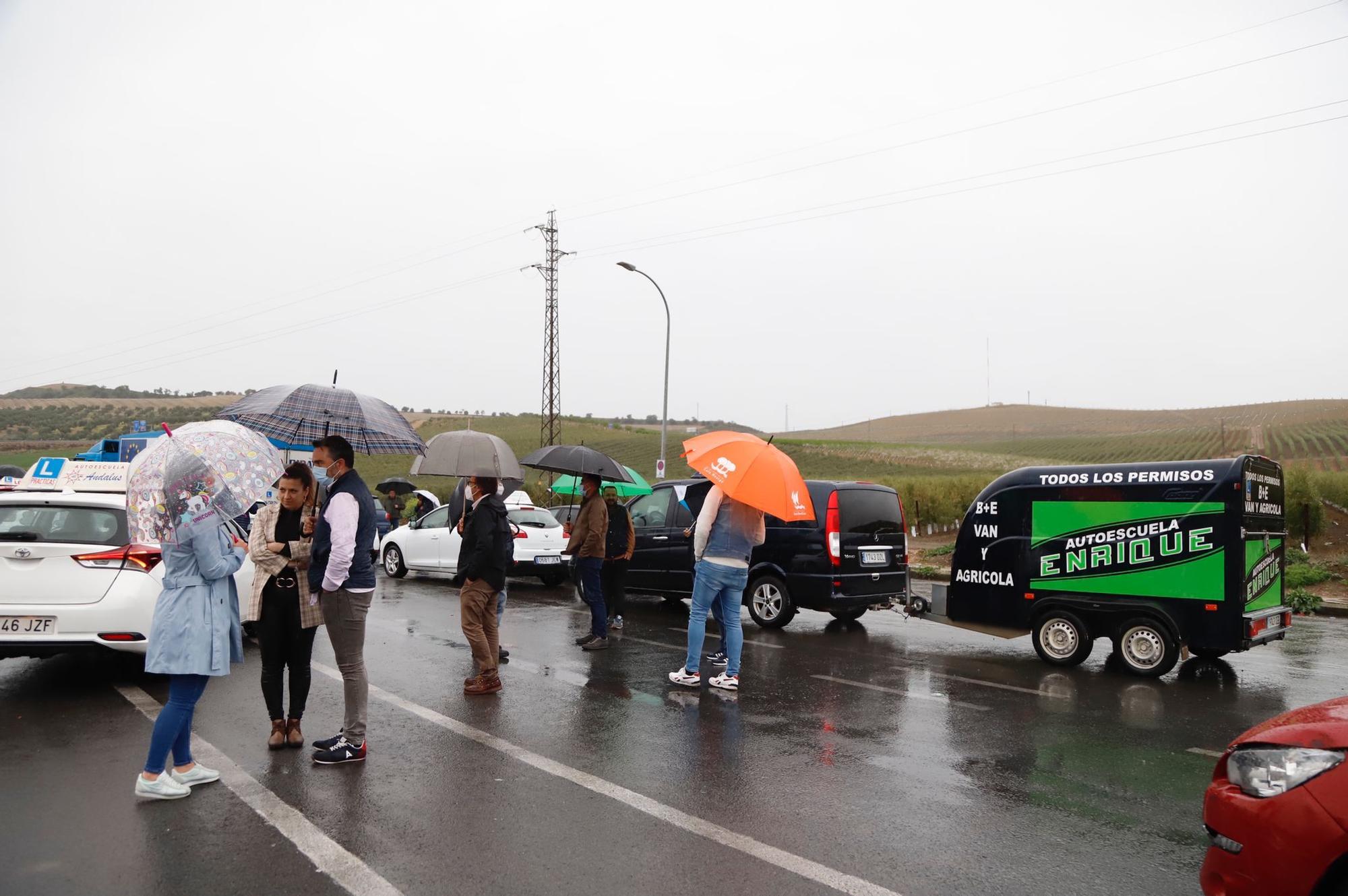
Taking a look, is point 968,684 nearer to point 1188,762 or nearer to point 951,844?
point 1188,762

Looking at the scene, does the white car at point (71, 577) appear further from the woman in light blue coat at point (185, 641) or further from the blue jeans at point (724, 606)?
the blue jeans at point (724, 606)

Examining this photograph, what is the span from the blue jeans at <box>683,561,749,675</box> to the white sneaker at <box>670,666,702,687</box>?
55 mm

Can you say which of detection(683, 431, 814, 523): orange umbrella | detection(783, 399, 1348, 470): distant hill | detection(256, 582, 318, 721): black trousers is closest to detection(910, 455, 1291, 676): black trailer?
detection(683, 431, 814, 523): orange umbrella

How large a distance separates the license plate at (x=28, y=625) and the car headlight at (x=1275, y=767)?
292 inches

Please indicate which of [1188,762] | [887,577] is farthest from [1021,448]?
[1188,762]

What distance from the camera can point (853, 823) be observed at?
15.0 ft

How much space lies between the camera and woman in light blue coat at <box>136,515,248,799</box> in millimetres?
4676

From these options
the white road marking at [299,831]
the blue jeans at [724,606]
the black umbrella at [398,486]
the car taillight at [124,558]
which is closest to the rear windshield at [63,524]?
the car taillight at [124,558]

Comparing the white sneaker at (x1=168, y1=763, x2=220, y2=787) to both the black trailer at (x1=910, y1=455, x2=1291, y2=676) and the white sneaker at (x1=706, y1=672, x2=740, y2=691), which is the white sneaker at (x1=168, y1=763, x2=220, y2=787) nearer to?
the white sneaker at (x1=706, y1=672, x2=740, y2=691)

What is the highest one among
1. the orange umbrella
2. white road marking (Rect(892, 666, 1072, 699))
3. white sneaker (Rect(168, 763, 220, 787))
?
the orange umbrella

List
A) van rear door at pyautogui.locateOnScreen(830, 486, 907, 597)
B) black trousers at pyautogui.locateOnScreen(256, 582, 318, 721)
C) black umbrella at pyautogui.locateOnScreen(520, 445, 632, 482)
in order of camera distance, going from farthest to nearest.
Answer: van rear door at pyautogui.locateOnScreen(830, 486, 907, 597) < black umbrella at pyautogui.locateOnScreen(520, 445, 632, 482) < black trousers at pyautogui.locateOnScreen(256, 582, 318, 721)

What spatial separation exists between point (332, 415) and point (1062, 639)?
6.89m

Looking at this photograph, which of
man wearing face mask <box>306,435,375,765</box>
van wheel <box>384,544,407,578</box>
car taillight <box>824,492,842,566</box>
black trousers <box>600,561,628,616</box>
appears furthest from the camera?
van wheel <box>384,544,407,578</box>

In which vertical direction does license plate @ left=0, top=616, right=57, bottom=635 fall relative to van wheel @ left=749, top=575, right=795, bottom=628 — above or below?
above
